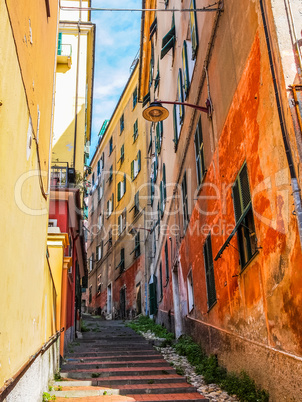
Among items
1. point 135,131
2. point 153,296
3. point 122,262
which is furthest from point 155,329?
point 135,131

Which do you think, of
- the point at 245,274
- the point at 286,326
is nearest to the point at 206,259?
the point at 245,274

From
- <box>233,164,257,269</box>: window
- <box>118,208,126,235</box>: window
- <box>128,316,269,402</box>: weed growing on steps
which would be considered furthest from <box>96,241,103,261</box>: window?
<box>233,164,257,269</box>: window

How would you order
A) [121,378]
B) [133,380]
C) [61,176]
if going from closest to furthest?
[133,380]
[121,378]
[61,176]

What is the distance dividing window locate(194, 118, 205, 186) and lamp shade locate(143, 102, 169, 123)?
2.71ft

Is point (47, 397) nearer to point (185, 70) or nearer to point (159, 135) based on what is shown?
point (185, 70)

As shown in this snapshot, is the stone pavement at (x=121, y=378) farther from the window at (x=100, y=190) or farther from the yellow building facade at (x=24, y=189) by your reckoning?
the window at (x=100, y=190)

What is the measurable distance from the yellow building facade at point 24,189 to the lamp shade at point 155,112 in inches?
121

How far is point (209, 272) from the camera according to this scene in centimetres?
839

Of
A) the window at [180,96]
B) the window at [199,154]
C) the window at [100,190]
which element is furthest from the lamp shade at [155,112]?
the window at [100,190]

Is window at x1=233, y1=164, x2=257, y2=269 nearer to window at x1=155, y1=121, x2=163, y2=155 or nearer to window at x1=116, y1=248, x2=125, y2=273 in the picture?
window at x1=155, y1=121, x2=163, y2=155

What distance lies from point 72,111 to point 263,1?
12.2m

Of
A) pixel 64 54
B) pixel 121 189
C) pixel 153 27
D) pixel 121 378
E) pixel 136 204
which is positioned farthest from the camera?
pixel 121 189

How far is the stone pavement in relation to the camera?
6.42 meters

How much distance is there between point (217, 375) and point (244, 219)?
2.90 meters
